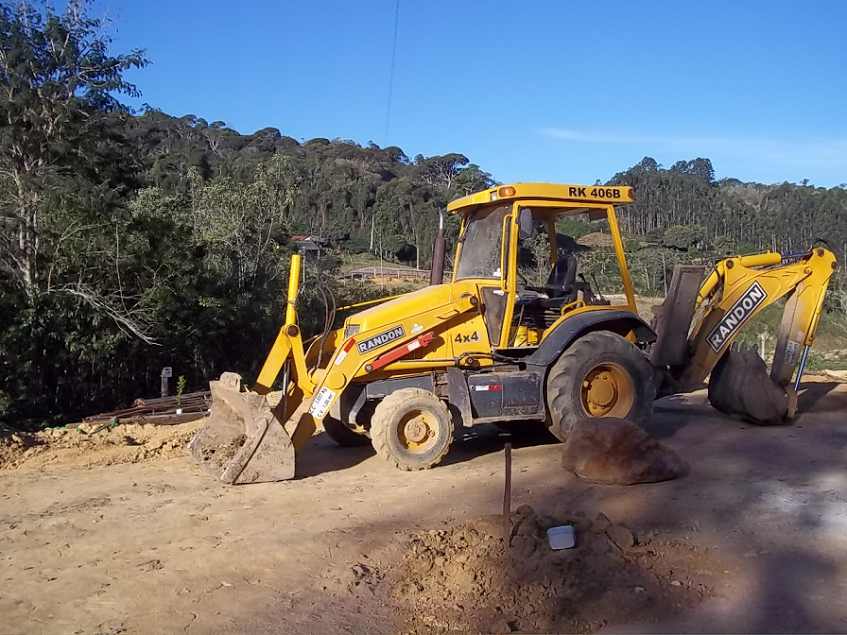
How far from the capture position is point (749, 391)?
9086mm

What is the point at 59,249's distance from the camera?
1294 centimetres

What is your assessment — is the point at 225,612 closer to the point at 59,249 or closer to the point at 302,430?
the point at 302,430

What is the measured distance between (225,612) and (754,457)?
5.15m

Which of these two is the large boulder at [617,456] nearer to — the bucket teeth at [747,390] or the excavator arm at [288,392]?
the excavator arm at [288,392]

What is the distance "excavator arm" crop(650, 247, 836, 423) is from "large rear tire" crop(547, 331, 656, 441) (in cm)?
94

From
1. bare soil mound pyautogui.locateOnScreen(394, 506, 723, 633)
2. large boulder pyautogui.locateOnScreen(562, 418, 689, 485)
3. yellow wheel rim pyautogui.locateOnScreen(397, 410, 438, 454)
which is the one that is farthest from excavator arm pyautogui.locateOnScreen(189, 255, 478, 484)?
bare soil mound pyautogui.locateOnScreen(394, 506, 723, 633)

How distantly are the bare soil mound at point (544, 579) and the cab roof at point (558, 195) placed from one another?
3.55 m

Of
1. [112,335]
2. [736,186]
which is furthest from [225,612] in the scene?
[736,186]

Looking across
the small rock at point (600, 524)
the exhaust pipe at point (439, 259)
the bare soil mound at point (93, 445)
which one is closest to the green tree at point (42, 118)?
the bare soil mound at point (93, 445)

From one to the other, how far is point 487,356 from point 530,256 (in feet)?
3.85

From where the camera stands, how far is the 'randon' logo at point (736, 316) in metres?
9.08

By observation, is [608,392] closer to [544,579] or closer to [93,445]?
[544,579]

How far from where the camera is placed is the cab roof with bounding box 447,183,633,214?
789 cm

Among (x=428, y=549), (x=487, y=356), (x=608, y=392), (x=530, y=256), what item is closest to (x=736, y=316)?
(x=608, y=392)
